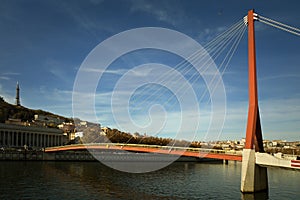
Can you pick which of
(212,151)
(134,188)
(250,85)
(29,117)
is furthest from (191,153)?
(29,117)

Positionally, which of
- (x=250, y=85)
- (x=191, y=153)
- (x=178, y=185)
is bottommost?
(x=178, y=185)

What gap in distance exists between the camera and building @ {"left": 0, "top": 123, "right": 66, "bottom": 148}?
8712 cm

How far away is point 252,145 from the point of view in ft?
90.7

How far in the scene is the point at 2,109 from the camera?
13262 cm

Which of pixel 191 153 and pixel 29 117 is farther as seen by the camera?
pixel 29 117

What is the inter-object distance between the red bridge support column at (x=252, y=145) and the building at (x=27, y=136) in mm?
71116

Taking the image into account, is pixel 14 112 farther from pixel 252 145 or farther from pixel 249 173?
pixel 252 145

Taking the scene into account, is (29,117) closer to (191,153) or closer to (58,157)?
(58,157)

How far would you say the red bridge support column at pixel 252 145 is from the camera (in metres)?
27.6

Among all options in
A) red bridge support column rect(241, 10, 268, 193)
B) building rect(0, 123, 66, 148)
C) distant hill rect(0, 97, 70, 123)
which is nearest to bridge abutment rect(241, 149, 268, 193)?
red bridge support column rect(241, 10, 268, 193)

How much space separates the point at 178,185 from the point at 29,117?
127 m

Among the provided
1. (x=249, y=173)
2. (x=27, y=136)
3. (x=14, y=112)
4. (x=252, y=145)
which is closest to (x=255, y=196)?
(x=249, y=173)

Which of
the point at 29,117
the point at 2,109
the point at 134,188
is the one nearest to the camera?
the point at 134,188

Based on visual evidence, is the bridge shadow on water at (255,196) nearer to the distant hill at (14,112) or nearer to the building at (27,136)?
the building at (27,136)
